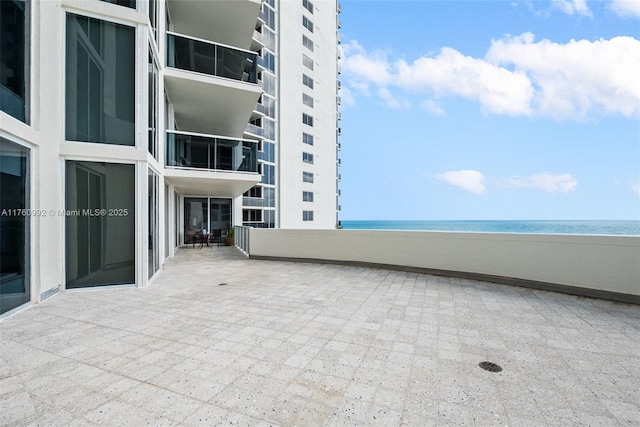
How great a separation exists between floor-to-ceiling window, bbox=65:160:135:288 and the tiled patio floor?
0.59m

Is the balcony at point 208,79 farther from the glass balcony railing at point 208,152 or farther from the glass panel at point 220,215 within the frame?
the glass panel at point 220,215

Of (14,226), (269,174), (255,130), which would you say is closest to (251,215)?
(269,174)

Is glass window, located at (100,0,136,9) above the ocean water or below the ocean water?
above

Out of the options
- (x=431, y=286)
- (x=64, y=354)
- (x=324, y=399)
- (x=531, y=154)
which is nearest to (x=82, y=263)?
(x=64, y=354)

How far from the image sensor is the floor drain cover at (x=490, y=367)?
276 centimetres

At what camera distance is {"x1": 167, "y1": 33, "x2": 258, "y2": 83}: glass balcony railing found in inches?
342

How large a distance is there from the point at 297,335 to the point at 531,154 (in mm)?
78775

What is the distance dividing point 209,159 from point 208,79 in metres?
2.42

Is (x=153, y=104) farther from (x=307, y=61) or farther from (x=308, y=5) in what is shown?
(x=308, y=5)

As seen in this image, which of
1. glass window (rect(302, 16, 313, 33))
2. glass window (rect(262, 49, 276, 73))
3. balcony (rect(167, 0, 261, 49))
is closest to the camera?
balcony (rect(167, 0, 261, 49))

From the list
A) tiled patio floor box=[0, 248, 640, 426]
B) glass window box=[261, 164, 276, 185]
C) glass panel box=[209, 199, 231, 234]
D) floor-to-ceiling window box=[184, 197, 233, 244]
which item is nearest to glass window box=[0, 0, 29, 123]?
tiled patio floor box=[0, 248, 640, 426]

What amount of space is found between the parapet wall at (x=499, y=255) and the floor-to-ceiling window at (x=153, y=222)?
393 cm

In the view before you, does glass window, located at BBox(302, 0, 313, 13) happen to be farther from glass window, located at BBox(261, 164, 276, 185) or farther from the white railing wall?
the white railing wall

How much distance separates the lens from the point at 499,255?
21.2 ft
